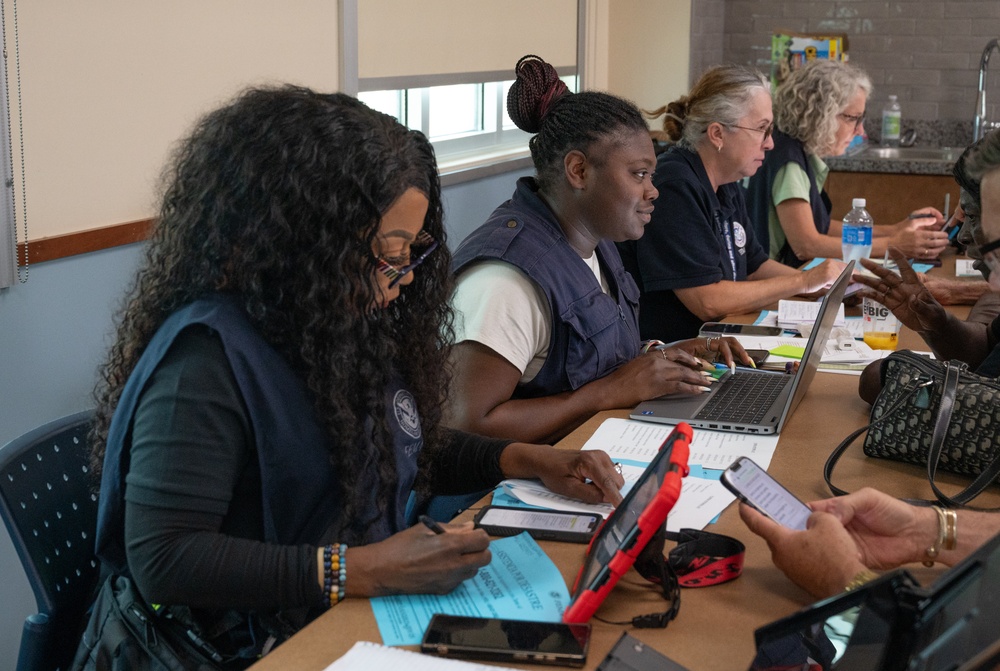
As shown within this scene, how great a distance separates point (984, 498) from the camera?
153 centimetres

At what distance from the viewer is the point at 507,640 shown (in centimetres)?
106

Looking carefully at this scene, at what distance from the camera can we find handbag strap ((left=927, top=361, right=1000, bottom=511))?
1.47 metres

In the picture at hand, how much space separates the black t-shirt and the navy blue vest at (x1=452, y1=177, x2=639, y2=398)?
617mm

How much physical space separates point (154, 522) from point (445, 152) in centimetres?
313

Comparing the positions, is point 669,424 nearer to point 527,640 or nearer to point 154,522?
point 527,640

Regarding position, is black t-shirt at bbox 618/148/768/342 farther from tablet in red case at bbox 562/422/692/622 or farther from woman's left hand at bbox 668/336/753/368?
tablet in red case at bbox 562/422/692/622

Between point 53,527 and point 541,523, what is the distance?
0.66 m

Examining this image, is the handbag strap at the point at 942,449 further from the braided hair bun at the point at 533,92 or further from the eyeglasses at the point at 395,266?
the braided hair bun at the point at 533,92

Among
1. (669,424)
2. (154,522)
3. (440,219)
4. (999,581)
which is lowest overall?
(669,424)

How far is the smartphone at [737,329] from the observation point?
8.39 ft

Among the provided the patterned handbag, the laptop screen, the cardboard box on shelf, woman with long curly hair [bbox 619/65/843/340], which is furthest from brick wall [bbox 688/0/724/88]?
the patterned handbag

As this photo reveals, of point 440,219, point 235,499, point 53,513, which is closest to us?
point 235,499

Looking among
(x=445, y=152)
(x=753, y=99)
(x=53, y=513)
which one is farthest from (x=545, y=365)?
(x=445, y=152)

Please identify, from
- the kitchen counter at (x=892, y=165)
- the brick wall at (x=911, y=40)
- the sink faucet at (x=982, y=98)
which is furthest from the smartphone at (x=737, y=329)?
the sink faucet at (x=982, y=98)
